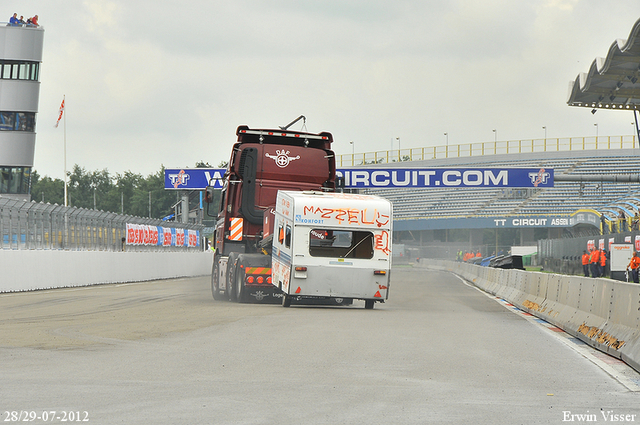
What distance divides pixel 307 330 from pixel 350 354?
305 centimetres

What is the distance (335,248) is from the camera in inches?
758

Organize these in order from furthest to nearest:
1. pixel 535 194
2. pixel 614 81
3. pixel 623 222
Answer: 1. pixel 535 194
2. pixel 623 222
3. pixel 614 81

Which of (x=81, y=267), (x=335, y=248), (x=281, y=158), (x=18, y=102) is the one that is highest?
(x=18, y=102)

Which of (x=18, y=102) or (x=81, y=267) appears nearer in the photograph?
(x=81, y=267)

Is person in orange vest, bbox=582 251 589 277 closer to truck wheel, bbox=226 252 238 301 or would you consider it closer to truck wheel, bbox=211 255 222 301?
truck wheel, bbox=211 255 222 301

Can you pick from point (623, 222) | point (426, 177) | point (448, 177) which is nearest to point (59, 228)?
point (623, 222)

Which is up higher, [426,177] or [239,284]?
[426,177]

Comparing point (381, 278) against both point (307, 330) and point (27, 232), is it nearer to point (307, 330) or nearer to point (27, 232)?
point (307, 330)

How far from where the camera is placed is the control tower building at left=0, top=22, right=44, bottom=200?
193 feet

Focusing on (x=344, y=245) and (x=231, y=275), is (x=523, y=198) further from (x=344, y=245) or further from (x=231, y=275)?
(x=344, y=245)

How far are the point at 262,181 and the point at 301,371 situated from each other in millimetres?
12175

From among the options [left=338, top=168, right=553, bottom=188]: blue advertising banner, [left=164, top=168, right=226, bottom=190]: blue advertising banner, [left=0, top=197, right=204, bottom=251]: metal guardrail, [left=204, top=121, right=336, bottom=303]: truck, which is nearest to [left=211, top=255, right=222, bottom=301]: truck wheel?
[left=204, top=121, right=336, bottom=303]: truck

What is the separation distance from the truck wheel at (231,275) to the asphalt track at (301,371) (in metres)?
4.91

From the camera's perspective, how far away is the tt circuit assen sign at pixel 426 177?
2008 inches
